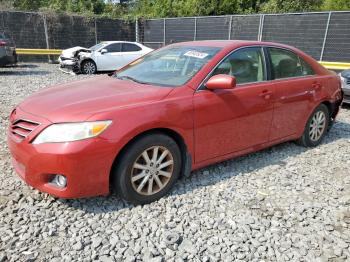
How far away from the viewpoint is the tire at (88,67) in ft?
44.1

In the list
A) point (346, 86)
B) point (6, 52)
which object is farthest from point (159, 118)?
point (6, 52)

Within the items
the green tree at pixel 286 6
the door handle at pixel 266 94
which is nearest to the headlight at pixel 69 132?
the door handle at pixel 266 94

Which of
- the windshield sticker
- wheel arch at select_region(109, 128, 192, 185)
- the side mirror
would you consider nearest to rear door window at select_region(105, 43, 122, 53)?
the windshield sticker

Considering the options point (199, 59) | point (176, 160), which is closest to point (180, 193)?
point (176, 160)

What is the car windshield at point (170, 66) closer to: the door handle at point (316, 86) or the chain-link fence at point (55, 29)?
the door handle at point (316, 86)

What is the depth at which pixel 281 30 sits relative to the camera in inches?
552

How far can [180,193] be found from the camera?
11.9 ft

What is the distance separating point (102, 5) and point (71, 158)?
95.8 feet

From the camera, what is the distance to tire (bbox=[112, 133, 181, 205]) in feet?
10.3

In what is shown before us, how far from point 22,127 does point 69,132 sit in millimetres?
590

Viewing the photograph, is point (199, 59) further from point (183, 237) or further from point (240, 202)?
point (183, 237)

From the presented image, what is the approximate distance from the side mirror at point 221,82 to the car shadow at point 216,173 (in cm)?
112

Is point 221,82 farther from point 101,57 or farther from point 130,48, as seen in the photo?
point 130,48

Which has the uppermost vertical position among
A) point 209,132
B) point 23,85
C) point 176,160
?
point 209,132
